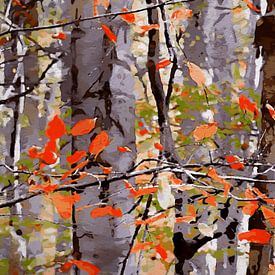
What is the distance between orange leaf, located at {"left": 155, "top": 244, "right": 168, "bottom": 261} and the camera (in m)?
1.34

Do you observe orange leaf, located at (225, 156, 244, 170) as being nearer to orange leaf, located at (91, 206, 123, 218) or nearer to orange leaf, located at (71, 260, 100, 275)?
orange leaf, located at (91, 206, 123, 218)

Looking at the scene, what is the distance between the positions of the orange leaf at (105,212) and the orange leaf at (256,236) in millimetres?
362

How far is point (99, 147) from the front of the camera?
125 centimetres

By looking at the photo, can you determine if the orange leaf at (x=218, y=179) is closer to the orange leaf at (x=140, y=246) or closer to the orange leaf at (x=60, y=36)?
the orange leaf at (x=140, y=246)

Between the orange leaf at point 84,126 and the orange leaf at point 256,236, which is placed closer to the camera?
the orange leaf at point 84,126

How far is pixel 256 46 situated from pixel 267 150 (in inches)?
11.4

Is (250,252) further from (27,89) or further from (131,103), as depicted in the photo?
(27,89)

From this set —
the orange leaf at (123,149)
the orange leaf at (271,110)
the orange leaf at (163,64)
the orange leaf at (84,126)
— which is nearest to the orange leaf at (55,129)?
the orange leaf at (84,126)

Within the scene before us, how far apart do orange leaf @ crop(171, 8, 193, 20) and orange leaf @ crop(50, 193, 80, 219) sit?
1.86 ft

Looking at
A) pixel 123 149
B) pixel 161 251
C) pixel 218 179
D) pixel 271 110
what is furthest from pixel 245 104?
pixel 161 251

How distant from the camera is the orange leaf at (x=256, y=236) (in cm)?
135

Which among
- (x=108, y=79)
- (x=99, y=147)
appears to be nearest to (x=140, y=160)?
(x=99, y=147)

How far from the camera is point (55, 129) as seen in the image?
1.30 metres

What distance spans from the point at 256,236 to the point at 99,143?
0.53m
